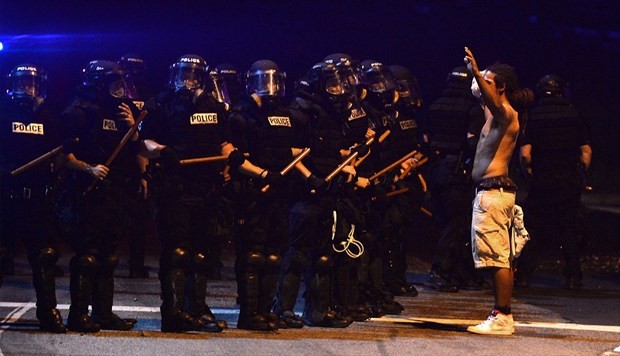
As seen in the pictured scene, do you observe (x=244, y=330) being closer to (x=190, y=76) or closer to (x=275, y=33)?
(x=190, y=76)

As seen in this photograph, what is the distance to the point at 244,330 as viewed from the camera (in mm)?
9766

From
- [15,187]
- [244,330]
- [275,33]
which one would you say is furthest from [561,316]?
[275,33]

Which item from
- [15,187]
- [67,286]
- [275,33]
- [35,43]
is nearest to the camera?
[15,187]

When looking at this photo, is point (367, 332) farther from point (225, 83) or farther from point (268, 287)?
point (225, 83)

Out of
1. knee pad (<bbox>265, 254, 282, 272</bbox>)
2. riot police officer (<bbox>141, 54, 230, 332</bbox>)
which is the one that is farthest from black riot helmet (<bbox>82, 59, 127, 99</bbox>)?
knee pad (<bbox>265, 254, 282, 272</bbox>)

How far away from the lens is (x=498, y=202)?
32.7 feet

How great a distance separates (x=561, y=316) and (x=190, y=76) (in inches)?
161

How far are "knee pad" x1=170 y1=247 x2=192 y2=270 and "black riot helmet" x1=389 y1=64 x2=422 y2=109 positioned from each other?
10.3ft

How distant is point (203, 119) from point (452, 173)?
4015mm

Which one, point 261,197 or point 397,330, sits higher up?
point 261,197

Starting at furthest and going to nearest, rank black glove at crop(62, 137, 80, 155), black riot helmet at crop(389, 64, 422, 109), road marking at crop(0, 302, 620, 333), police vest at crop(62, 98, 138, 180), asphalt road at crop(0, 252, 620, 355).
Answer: black riot helmet at crop(389, 64, 422, 109) → road marking at crop(0, 302, 620, 333) → police vest at crop(62, 98, 138, 180) → black glove at crop(62, 137, 80, 155) → asphalt road at crop(0, 252, 620, 355)

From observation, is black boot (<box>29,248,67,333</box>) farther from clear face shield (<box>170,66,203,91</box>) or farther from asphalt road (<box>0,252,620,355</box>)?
clear face shield (<box>170,66,203,91</box>)

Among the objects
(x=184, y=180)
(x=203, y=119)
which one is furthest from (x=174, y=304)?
(x=203, y=119)

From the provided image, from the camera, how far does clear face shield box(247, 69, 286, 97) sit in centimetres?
981
